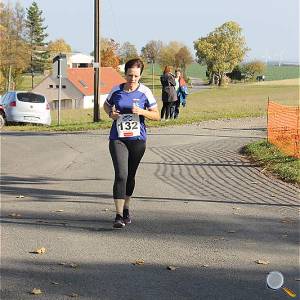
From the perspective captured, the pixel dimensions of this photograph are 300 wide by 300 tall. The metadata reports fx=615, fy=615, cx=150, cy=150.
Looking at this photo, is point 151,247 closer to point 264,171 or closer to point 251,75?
point 264,171

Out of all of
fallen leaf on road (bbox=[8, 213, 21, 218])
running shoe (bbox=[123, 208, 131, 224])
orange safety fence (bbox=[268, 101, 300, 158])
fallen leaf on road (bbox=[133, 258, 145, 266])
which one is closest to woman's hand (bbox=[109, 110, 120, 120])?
running shoe (bbox=[123, 208, 131, 224])

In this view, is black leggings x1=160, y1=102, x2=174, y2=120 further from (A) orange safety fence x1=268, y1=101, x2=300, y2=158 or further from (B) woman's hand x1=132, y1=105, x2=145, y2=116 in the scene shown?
(B) woman's hand x1=132, y1=105, x2=145, y2=116

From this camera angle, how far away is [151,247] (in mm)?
6105

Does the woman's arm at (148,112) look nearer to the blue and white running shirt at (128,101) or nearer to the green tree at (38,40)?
the blue and white running shirt at (128,101)

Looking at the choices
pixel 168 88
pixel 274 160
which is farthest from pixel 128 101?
pixel 168 88

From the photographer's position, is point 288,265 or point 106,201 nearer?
point 288,265

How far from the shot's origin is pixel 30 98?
24625 mm

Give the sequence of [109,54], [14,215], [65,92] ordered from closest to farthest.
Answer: [14,215] → [65,92] → [109,54]

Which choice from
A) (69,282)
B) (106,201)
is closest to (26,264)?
(69,282)

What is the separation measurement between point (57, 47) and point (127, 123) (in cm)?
13380

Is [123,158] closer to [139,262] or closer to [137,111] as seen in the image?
[137,111]

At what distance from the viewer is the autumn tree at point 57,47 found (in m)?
129

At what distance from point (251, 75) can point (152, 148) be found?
122 meters

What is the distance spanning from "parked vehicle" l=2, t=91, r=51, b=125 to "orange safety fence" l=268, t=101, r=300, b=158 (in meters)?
10.1
